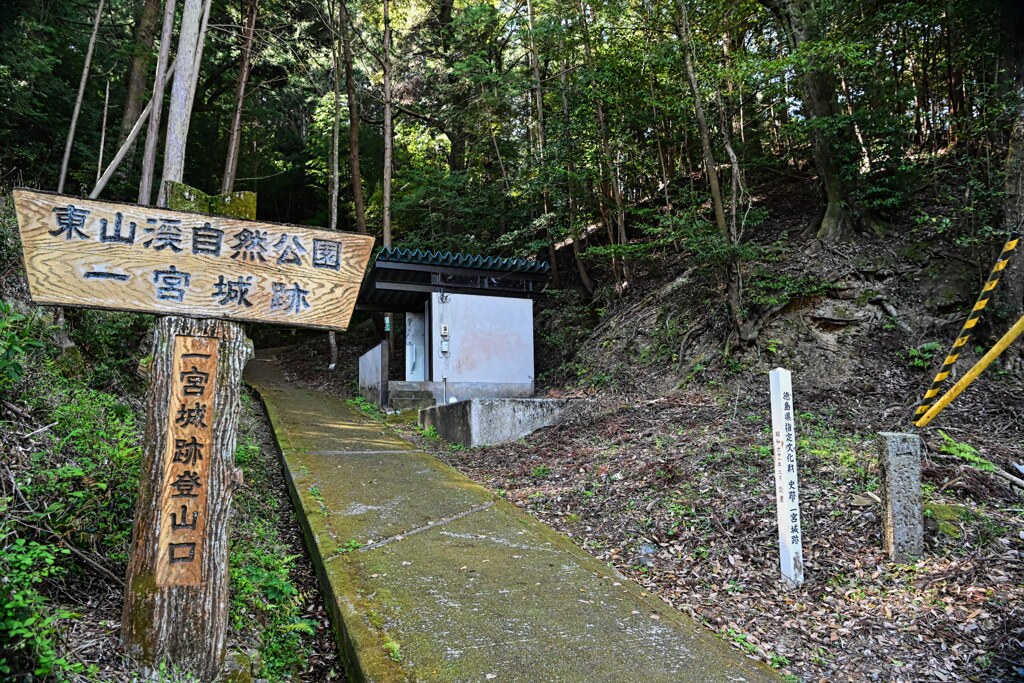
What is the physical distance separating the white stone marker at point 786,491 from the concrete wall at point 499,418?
4.90 metres

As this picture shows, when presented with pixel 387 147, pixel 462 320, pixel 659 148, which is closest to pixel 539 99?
pixel 659 148

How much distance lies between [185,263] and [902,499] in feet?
15.7

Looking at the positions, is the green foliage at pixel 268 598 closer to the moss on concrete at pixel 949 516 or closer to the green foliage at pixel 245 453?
the green foliage at pixel 245 453

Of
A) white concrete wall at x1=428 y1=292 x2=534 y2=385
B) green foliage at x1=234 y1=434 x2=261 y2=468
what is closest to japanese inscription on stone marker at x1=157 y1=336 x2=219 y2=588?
green foliage at x1=234 y1=434 x2=261 y2=468

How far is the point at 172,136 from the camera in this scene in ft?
25.5

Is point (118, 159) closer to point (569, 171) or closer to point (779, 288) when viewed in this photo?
point (569, 171)

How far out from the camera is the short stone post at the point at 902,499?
13.5ft

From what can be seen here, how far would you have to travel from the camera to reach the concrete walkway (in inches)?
118

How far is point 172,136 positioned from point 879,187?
10739 mm

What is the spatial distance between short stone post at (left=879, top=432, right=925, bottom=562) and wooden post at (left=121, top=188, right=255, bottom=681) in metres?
4.25

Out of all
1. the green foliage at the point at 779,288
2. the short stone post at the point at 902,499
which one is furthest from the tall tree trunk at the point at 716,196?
the short stone post at the point at 902,499

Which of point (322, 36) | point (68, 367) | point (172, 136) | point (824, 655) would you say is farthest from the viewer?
point (322, 36)

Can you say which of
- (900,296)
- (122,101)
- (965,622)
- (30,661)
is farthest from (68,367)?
(122,101)

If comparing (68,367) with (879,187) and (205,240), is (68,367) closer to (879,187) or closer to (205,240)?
(205,240)
